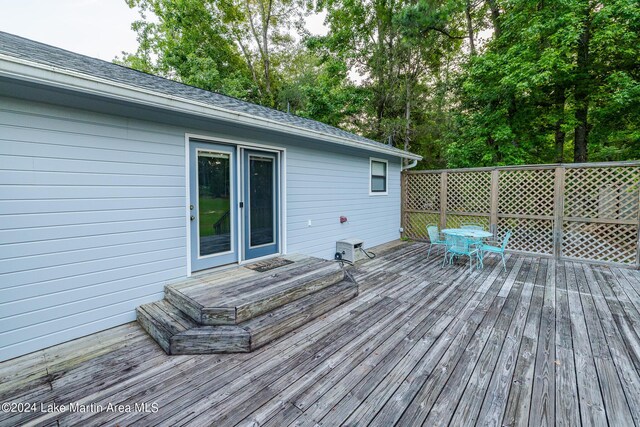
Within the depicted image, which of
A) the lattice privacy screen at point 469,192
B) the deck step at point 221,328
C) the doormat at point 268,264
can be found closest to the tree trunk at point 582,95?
the lattice privacy screen at point 469,192

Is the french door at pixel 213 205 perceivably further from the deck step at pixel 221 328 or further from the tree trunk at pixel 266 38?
the tree trunk at pixel 266 38

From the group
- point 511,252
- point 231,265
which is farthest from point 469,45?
point 231,265

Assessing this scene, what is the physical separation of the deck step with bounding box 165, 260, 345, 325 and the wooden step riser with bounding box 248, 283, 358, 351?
21 centimetres

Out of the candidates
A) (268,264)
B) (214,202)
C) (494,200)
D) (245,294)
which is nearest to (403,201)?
(494,200)

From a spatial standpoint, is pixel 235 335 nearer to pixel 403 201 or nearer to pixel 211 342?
pixel 211 342

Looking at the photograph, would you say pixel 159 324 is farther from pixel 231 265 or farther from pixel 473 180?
pixel 473 180

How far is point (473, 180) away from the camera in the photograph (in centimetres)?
667

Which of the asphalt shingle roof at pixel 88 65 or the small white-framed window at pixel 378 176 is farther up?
the asphalt shingle roof at pixel 88 65

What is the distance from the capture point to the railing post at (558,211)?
5551mm

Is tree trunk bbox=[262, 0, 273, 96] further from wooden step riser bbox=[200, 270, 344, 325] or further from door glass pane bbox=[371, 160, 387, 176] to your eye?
wooden step riser bbox=[200, 270, 344, 325]

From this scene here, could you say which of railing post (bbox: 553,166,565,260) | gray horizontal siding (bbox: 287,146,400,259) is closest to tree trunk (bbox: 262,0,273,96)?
gray horizontal siding (bbox: 287,146,400,259)

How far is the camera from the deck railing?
5.08 metres

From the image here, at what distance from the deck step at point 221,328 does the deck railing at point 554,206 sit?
537 centimetres

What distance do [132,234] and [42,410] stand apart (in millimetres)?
1637
